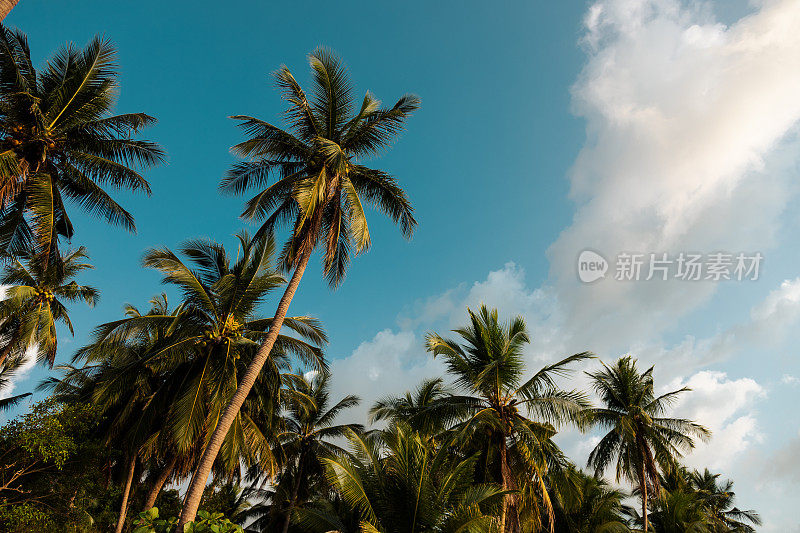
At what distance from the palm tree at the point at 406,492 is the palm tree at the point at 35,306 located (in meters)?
13.5

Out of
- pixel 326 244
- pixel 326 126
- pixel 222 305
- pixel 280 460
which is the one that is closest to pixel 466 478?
pixel 326 244

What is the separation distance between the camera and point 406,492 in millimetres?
12055

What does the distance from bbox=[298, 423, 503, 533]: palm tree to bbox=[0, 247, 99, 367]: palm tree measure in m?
13.5

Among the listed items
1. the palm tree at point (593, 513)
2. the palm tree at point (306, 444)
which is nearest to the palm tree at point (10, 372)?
the palm tree at point (306, 444)

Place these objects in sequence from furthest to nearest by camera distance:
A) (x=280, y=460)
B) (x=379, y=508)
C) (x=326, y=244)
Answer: (x=280, y=460) < (x=326, y=244) < (x=379, y=508)

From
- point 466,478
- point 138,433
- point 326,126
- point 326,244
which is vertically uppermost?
point 326,126

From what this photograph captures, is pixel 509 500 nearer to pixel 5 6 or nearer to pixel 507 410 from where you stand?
pixel 507 410

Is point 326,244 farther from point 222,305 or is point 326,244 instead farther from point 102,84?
point 102,84

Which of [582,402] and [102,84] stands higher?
[102,84]

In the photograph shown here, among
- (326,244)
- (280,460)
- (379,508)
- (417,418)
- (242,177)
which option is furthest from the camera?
(280,460)

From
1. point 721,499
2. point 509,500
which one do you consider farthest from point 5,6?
point 721,499

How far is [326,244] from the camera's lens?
13.6 meters

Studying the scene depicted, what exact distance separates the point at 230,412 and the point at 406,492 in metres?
5.16

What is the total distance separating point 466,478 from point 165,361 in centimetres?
1007
